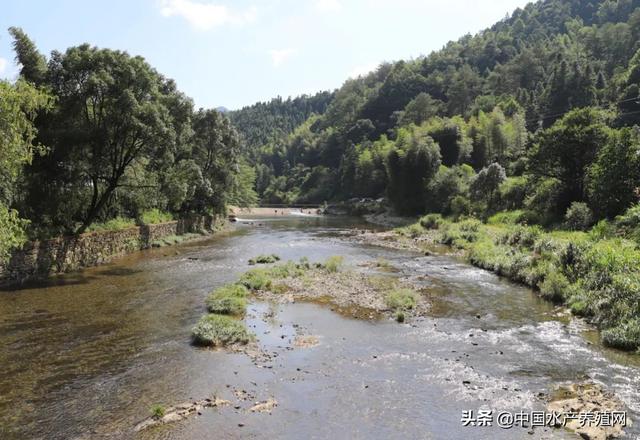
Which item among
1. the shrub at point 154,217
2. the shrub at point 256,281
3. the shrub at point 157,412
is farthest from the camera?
the shrub at point 154,217

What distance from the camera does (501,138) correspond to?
9650 cm

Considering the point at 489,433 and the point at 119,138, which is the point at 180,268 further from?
the point at 489,433

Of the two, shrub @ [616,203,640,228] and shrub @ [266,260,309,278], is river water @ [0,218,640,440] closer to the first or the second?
shrub @ [266,260,309,278]

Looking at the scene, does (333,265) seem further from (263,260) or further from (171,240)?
(171,240)

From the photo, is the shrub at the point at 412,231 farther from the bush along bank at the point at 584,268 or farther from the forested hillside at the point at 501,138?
the bush along bank at the point at 584,268

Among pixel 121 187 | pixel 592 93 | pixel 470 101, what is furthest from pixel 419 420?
pixel 470 101

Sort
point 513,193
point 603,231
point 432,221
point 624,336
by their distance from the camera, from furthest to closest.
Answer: point 432,221, point 513,193, point 603,231, point 624,336

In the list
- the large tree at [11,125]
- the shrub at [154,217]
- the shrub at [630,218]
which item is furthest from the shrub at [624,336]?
the shrub at [154,217]

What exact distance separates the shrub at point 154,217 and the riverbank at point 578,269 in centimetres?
3023

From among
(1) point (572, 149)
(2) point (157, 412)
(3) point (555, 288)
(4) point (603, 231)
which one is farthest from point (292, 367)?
(1) point (572, 149)

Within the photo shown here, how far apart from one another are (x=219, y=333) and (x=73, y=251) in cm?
2128

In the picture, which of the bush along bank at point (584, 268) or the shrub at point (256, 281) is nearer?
the bush along bank at point (584, 268)

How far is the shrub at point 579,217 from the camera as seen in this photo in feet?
132

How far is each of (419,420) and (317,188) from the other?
512 ft
